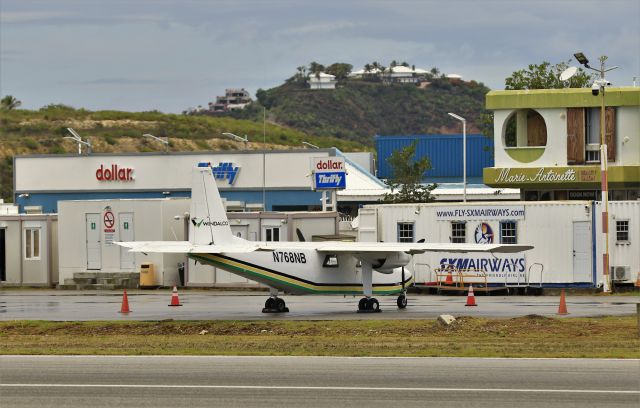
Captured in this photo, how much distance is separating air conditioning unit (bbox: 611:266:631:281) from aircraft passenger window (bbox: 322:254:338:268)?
12.6 meters

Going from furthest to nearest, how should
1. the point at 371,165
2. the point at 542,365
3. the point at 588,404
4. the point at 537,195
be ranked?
1. the point at 371,165
2. the point at 537,195
3. the point at 542,365
4. the point at 588,404

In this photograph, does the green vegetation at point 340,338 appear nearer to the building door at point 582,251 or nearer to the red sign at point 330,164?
the building door at point 582,251

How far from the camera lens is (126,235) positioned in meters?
49.7

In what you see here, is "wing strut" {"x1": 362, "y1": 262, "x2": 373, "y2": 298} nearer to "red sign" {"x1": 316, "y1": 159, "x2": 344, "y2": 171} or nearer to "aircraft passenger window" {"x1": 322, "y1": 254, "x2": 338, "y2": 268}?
"aircraft passenger window" {"x1": 322, "y1": 254, "x2": 338, "y2": 268}

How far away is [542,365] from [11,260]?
35.3 meters

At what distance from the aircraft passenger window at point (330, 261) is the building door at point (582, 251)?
38.5ft

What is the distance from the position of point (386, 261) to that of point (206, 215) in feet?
18.9

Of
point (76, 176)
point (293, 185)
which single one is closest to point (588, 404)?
point (293, 185)

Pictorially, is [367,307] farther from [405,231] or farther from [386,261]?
[405,231]

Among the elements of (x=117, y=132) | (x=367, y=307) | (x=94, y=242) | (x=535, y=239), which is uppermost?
(x=117, y=132)

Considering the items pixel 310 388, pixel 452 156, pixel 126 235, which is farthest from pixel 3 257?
pixel 452 156

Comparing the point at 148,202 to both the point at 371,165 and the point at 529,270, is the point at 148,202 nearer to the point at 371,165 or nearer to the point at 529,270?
the point at 529,270

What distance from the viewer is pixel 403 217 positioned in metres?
45.7

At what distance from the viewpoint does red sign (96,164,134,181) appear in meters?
70.8
